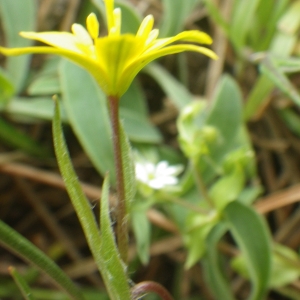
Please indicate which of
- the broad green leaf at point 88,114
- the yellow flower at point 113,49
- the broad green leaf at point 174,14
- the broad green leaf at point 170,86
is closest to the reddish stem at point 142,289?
the yellow flower at point 113,49

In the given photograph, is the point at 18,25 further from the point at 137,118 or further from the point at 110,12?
the point at 110,12

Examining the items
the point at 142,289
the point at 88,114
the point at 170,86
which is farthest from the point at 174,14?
the point at 142,289

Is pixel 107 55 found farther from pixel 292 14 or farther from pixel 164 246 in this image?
pixel 292 14

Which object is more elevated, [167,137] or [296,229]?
[167,137]

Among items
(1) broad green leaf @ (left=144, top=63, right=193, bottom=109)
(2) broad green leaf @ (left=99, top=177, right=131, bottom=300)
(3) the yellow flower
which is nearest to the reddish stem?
(2) broad green leaf @ (left=99, top=177, right=131, bottom=300)

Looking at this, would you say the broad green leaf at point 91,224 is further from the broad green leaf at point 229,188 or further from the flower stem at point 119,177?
the broad green leaf at point 229,188

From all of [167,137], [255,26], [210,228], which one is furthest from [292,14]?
[210,228]
